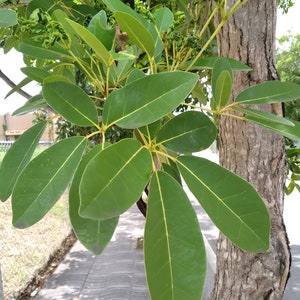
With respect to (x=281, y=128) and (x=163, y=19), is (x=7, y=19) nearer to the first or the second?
(x=163, y=19)

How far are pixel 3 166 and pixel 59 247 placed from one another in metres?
3.84

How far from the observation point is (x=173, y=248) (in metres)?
0.30

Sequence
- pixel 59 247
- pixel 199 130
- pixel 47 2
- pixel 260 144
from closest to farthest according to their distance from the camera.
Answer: pixel 199 130
pixel 47 2
pixel 260 144
pixel 59 247

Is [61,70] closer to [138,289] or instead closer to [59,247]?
[138,289]

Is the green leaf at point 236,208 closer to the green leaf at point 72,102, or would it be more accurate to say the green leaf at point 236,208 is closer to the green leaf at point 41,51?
the green leaf at point 72,102

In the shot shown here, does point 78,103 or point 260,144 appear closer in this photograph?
point 78,103

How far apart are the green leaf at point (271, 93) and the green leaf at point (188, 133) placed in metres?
0.07

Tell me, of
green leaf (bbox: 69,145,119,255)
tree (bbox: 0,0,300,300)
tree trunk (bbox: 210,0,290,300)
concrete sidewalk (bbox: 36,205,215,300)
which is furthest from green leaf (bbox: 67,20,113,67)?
concrete sidewalk (bbox: 36,205,215,300)

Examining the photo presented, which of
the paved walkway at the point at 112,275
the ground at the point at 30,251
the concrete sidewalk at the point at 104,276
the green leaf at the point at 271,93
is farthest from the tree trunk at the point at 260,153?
the ground at the point at 30,251

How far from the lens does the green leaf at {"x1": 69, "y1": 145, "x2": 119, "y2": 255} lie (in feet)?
1.10

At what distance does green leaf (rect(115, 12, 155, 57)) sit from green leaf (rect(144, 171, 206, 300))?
0.50 ft

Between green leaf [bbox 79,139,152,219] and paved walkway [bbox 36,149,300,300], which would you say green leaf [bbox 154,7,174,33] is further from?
paved walkway [bbox 36,149,300,300]

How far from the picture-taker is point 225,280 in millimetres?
717

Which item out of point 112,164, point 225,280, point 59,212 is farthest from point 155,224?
point 59,212
